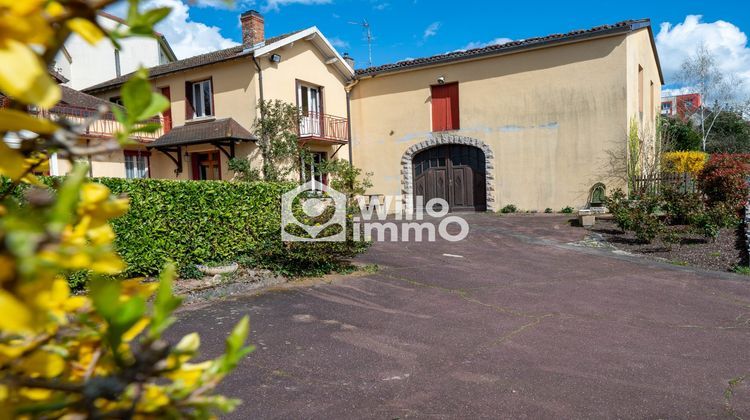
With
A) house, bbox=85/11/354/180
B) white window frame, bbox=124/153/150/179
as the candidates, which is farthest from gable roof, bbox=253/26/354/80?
white window frame, bbox=124/153/150/179

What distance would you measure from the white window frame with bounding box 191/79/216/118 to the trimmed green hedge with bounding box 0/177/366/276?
991cm

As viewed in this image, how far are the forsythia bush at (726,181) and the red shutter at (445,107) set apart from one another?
846 cm

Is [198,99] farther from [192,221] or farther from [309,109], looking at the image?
[192,221]

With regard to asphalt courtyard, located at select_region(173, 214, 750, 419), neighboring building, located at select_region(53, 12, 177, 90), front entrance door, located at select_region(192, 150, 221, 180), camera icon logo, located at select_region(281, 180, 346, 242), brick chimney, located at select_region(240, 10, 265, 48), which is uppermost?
neighboring building, located at select_region(53, 12, 177, 90)

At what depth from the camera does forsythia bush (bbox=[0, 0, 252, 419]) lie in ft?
1.78

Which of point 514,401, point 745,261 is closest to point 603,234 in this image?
point 745,261

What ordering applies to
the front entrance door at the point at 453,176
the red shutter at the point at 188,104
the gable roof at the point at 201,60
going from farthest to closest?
the front entrance door at the point at 453,176 → the red shutter at the point at 188,104 → the gable roof at the point at 201,60

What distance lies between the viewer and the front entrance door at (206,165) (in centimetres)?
1722

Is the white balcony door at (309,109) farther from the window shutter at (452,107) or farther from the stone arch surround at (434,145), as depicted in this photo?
the window shutter at (452,107)

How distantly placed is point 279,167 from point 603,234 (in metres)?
10.0

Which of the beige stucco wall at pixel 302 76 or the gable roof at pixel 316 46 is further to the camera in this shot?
the beige stucco wall at pixel 302 76

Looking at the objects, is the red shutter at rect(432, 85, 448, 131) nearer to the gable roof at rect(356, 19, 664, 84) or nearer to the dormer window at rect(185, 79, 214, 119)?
the gable roof at rect(356, 19, 664, 84)

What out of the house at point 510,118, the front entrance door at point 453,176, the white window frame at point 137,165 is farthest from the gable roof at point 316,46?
the white window frame at point 137,165

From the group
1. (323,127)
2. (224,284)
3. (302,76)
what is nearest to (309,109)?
(323,127)
